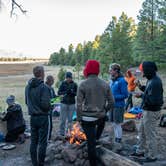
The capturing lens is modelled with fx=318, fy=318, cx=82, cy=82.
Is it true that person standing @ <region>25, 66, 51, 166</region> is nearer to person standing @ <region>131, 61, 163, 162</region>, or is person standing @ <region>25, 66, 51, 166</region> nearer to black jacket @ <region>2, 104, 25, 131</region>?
person standing @ <region>131, 61, 163, 162</region>

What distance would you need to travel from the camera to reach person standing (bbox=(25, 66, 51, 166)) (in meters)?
5.50

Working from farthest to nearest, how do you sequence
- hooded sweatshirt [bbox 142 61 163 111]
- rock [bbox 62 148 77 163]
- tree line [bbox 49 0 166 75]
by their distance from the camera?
tree line [bbox 49 0 166 75] → rock [bbox 62 148 77 163] → hooded sweatshirt [bbox 142 61 163 111]

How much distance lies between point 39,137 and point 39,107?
0.55m

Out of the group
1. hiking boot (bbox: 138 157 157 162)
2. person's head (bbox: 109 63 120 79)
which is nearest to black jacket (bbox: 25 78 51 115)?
person's head (bbox: 109 63 120 79)

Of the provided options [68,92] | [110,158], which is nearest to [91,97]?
[110,158]

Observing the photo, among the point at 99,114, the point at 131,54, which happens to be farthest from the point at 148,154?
the point at 131,54

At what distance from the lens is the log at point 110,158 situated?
16.6 ft

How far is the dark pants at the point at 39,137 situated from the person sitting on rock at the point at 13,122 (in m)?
2.34

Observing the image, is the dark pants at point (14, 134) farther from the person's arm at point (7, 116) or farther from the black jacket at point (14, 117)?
the person's arm at point (7, 116)

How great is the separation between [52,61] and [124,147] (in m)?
108

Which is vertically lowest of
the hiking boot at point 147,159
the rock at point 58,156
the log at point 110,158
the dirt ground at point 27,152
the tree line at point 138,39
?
the dirt ground at point 27,152

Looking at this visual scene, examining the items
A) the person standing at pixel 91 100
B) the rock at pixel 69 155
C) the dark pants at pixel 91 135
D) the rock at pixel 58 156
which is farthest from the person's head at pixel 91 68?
the rock at pixel 58 156

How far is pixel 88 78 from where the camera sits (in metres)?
5.20

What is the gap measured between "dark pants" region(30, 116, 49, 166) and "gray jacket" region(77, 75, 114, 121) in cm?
76
